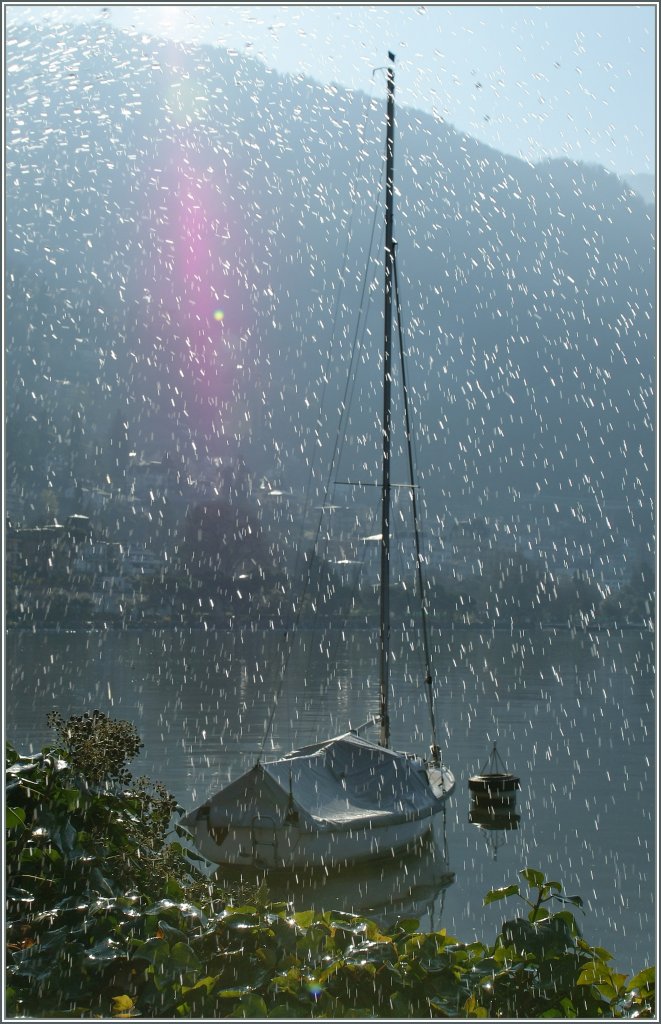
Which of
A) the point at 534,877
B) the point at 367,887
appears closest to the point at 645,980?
the point at 534,877

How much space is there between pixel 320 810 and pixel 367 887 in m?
2.33

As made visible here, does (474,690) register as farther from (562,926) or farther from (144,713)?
(562,926)

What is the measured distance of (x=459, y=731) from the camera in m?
45.6

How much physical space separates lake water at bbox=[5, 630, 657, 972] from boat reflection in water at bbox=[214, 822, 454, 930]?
0.05m

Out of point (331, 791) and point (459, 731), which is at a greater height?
point (331, 791)

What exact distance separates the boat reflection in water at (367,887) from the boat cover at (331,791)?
2.78 feet

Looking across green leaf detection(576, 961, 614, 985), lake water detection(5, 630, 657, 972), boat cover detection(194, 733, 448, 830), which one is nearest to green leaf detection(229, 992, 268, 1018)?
green leaf detection(576, 961, 614, 985)

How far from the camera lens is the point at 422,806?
57.0 ft

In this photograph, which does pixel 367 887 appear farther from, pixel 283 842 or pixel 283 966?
pixel 283 966

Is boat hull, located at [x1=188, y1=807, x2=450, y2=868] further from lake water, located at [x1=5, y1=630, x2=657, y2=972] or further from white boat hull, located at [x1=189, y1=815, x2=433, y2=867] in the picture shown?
lake water, located at [x1=5, y1=630, x2=657, y2=972]

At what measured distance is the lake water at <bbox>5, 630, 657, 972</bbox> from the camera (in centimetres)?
1833

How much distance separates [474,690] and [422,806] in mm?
50807

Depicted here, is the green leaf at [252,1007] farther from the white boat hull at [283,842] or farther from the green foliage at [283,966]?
the white boat hull at [283,842]

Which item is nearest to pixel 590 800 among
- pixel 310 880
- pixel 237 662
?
pixel 310 880
